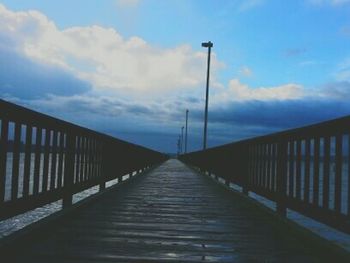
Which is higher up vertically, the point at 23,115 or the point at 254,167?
the point at 23,115

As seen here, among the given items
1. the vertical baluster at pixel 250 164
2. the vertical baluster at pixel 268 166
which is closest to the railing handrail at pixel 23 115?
the vertical baluster at pixel 268 166

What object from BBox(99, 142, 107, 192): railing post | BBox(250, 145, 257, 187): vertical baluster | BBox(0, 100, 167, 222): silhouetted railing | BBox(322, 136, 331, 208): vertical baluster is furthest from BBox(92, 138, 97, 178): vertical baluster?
BBox(322, 136, 331, 208): vertical baluster

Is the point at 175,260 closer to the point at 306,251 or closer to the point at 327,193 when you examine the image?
the point at 306,251

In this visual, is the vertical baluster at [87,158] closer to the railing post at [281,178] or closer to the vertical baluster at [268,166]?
the vertical baluster at [268,166]

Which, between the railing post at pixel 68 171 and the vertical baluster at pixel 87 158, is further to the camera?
the vertical baluster at pixel 87 158

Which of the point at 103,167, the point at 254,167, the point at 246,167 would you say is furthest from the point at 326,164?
the point at 103,167

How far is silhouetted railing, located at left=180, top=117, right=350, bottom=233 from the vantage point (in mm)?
4508

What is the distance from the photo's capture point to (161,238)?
496 cm

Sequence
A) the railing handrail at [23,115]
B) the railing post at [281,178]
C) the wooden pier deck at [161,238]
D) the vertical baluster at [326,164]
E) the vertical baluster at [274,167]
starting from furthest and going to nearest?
1. the vertical baluster at [274,167]
2. the railing post at [281,178]
3. the vertical baluster at [326,164]
4. the railing handrail at [23,115]
5. the wooden pier deck at [161,238]

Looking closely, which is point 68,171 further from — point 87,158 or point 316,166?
point 316,166

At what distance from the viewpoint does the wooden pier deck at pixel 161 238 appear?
4109mm

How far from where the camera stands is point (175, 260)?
13.1 ft

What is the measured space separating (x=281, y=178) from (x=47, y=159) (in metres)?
3.21

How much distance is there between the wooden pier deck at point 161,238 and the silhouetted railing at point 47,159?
0.37 m
